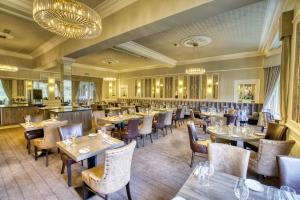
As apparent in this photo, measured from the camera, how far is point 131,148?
2.04 metres

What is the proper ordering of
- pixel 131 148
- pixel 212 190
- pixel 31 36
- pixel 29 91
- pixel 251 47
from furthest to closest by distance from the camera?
pixel 29 91 → pixel 251 47 → pixel 31 36 → pixel 131 148 → pixel 212 190

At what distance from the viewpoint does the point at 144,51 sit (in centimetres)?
736

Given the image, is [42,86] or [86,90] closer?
[42,86]

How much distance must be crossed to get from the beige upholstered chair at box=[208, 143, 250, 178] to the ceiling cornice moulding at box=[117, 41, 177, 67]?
17.9ft

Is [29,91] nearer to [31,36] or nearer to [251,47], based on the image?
[31,36]

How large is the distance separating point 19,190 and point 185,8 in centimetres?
432

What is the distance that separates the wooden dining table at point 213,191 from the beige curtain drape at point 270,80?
6.53 m

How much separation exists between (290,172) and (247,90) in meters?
7.47

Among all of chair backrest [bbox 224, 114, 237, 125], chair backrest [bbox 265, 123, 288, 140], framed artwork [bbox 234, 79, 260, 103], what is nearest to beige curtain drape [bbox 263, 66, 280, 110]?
framed artwork [bbox 234, 79, 260, 103]

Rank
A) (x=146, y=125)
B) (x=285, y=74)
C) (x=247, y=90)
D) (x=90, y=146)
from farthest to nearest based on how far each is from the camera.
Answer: (x=247, y=90) < (x=146, y=125) < (x=285, y=74) < (x=90, y=146)

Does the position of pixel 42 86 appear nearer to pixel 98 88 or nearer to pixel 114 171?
pixel 98 88

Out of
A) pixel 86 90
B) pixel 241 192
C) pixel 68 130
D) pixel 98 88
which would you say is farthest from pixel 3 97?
pixel 241 192

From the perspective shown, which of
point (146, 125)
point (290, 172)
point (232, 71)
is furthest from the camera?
point (232, 71)

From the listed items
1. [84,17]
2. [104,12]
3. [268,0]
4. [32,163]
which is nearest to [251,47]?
[268,0]
